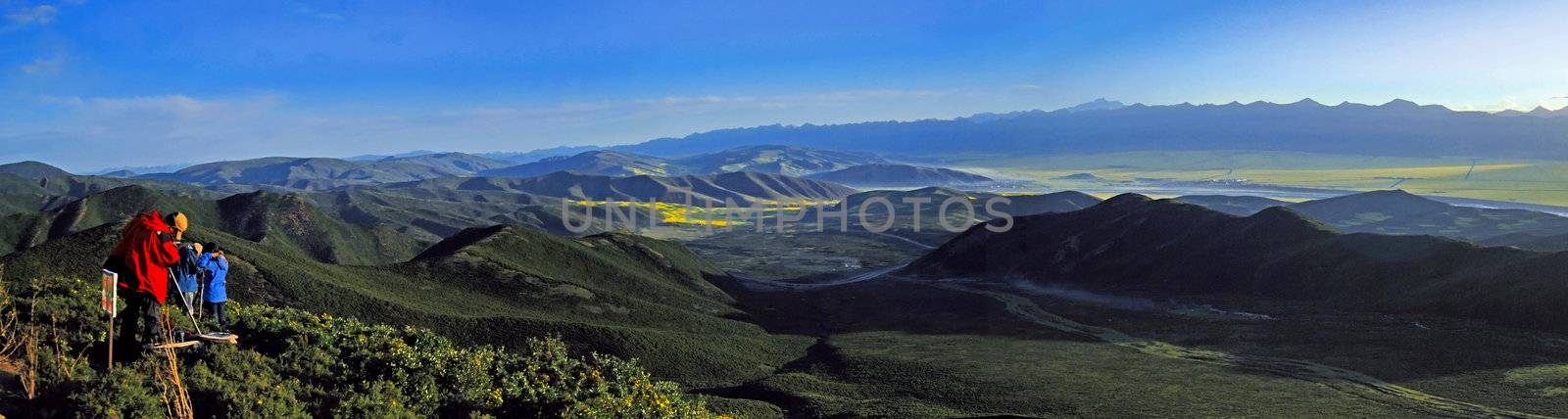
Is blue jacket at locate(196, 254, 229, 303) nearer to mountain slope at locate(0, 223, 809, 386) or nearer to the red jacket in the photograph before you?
the red jacket

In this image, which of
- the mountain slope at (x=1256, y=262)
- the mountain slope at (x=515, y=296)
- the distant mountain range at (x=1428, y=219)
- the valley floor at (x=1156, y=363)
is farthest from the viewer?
the distant mountain range at (x=1428, y=219)

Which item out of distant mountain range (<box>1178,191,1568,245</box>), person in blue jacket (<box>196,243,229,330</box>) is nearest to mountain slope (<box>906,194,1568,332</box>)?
distant mountain range (<box>1178,191,1568,245</box>)

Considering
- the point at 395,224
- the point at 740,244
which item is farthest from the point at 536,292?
the point at 395,224

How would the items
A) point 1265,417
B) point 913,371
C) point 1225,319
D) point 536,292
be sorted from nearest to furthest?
point 1265,417 → point 913,371 → point 536,292 → point 1225,319

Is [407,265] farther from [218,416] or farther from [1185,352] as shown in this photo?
[1185,352]

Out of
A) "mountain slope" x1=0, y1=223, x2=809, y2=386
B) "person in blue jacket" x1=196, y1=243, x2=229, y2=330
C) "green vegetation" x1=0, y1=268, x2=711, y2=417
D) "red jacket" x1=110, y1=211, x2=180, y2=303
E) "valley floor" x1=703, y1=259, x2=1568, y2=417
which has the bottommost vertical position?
"valley floor" x1=703, y1=259, x2=1568, y2=417

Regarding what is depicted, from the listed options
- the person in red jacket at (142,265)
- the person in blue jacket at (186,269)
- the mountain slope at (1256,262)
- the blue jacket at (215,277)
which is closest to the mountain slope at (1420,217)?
the mountain slope at (1256,262)

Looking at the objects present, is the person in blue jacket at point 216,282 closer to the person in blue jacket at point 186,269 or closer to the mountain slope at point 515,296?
the person in blue jacket at point 186,269
